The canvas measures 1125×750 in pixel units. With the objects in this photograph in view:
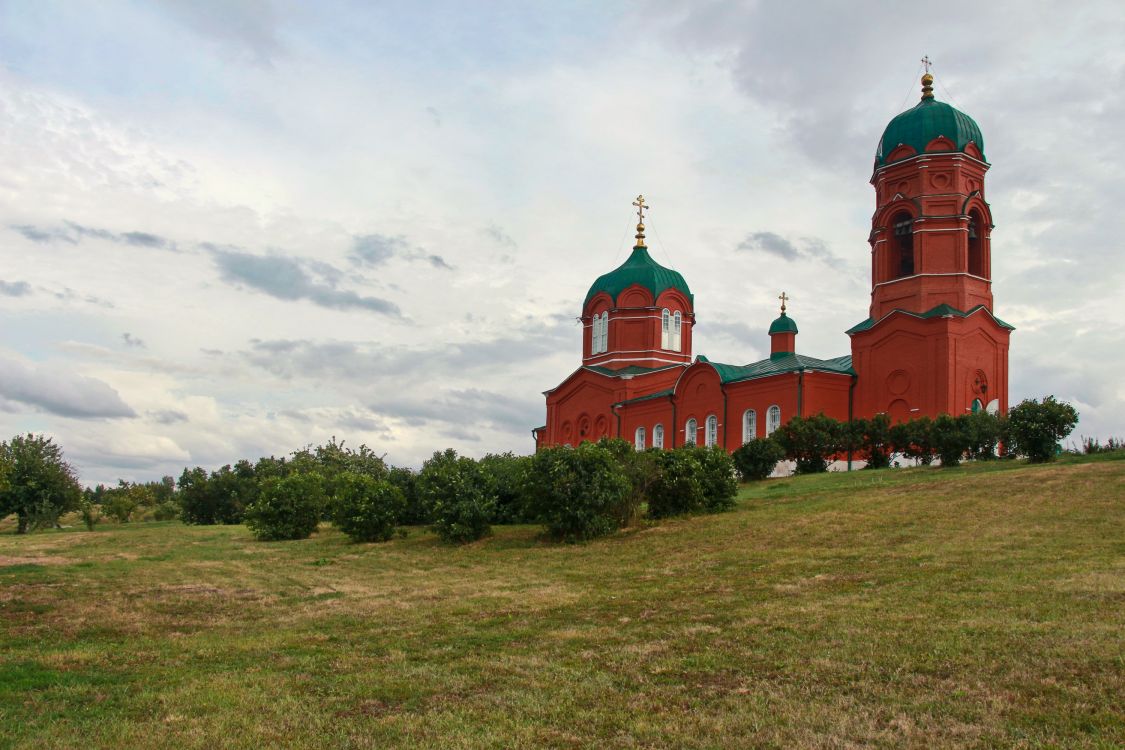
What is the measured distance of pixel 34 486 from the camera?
38062mm

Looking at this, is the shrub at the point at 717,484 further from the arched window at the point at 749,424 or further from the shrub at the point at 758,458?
the arched window at the point at 749,424

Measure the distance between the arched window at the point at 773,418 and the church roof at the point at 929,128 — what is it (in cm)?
943

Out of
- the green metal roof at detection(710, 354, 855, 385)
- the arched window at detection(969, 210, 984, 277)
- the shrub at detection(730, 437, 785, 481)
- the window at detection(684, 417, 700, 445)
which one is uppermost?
the arched window at detection(969, 210, 984, 277)

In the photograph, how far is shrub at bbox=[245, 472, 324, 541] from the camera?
24.6 m

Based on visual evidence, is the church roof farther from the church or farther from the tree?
the tree

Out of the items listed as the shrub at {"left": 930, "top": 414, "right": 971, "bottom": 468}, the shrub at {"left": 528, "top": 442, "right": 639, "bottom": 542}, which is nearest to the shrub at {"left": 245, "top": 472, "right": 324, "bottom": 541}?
the shrub at {"left": 528, "top": 442, "right": 639, "bottom": 542}

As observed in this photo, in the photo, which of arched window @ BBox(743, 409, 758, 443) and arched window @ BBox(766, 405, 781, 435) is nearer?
arched window @ BBox(766, 405, 781, 435)

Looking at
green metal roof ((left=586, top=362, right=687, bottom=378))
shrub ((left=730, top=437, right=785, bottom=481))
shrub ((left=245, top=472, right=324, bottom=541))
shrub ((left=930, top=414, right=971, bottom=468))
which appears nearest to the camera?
shrub ((left=245, top=472, right=324, bottom=541))

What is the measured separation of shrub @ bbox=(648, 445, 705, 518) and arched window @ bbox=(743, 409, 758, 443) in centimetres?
1439

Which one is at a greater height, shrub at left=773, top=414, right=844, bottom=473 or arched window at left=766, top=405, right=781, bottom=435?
arched window at left=766, top=405, right=781, bottom=435

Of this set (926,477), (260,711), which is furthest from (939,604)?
(926,477)

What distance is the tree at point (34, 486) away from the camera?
38156mm

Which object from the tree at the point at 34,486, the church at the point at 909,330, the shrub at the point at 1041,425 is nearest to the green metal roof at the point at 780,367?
the church at the point at 909,330

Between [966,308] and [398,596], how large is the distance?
24103 mm
